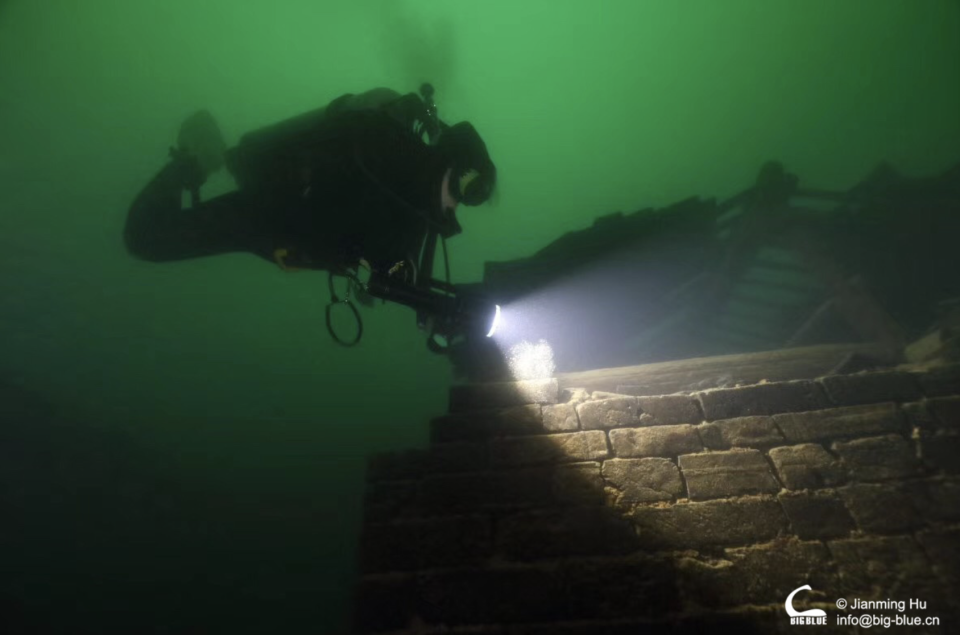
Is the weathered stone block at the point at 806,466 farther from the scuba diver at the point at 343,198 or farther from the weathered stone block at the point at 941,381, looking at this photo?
the scuba diver at the point at 343,198

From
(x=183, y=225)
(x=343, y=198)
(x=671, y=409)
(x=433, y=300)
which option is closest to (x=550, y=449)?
(x=671, y=409)

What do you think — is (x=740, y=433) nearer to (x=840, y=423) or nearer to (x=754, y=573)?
(x=840, y=423)

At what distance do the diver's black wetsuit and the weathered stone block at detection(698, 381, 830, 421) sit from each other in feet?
5.98

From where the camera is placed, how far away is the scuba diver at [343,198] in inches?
86.2

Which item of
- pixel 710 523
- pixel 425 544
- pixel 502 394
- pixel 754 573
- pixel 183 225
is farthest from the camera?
pixel 183 225

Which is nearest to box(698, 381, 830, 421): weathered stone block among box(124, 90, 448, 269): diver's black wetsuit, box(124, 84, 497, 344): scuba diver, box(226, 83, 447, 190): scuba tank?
box(124, 84, 497, 344): scuba diver

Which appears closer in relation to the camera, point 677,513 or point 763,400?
point 677,513

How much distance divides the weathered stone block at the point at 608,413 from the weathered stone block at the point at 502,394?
174mm

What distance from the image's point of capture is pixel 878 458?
1.69 metres

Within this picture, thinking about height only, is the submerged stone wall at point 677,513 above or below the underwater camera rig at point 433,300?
below

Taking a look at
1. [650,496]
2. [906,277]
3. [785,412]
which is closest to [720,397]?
[785,412]

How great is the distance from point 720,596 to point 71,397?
3631 cm

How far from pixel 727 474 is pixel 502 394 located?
42.7 inches

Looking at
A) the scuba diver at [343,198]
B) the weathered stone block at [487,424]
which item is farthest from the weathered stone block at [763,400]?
the scuba diver at [343,198]
